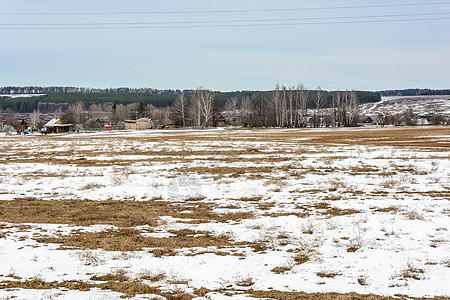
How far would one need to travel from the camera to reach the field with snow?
254 inches

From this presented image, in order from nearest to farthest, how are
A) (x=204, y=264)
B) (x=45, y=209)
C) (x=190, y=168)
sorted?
(x=204, y=264) < (x=45, y=209) < (x=190, y=168)

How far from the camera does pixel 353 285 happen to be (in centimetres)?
646

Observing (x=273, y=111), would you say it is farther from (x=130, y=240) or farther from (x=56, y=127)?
(x=130, y=240)

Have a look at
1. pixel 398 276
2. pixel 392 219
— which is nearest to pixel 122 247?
pixel 398 276

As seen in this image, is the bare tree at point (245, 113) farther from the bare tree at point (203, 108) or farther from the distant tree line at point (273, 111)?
the bare tree at point (203, 108)

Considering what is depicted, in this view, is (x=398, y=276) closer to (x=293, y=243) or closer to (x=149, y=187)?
(x=293, y=243)

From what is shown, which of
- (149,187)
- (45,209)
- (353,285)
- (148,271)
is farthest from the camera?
(149,187)

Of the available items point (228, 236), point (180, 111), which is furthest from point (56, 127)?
point (228, 236)

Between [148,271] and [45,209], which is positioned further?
[45,209]

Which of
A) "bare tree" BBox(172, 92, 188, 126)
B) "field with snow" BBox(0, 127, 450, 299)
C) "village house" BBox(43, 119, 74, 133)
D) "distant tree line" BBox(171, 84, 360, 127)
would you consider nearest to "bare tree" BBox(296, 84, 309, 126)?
"distant tree line" BBox(171, 84, 360, 127)

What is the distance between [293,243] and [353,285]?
99.6 inches

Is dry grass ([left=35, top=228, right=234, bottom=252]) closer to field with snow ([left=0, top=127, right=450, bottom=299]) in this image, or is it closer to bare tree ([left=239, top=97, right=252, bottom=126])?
field with snow ([left=0, top=127, right=450, bottom=299])

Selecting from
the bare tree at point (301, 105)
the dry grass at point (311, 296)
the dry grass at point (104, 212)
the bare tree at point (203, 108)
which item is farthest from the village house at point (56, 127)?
the dry grass at point (311, 296)

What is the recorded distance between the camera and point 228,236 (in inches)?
381
